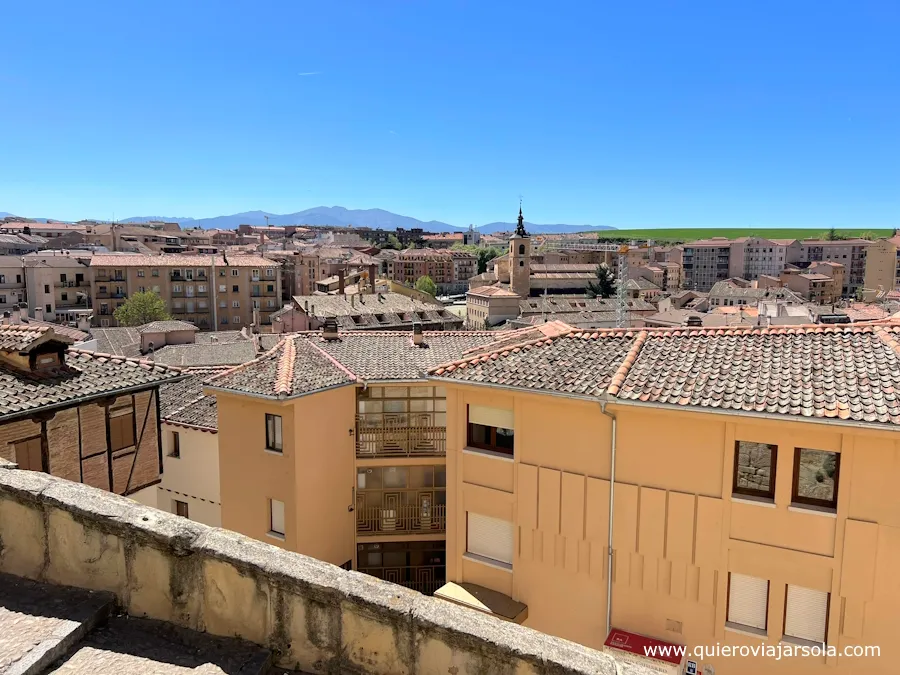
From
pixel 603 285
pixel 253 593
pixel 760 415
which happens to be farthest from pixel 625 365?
pixel 603 285

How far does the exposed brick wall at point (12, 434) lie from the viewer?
10453 mm

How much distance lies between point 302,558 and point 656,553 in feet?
26.9

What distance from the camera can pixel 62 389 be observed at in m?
11.5

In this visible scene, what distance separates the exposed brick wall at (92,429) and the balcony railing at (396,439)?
273 inches

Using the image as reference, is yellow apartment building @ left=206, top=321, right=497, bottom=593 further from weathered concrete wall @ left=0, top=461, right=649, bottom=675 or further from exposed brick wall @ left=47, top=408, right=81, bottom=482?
weathered concrete wall @ left=0, top=461, right=649, bottom=675

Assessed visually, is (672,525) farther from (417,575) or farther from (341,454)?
(417,575)

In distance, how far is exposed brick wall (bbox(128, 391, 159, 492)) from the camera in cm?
1337

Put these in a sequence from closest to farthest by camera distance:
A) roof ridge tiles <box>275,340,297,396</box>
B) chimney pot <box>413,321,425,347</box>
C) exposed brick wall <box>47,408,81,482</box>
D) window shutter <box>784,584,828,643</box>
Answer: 1. window shutter <box>784,584,828,643</box>
2. exposed brick wall <box>47,408,81,482</box>
3. roof ridge tiles <box>275,340,297,396</box>
4. chimney pot <box>413,321,425,347</box>

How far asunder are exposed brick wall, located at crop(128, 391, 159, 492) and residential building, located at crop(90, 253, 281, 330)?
61302 millimetres

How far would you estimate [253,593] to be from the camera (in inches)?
150

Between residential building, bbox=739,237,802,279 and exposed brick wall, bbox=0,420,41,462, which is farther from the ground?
residential building, bbox=739,237,802,279

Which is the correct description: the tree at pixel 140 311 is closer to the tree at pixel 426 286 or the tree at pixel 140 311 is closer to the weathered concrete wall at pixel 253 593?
the tree at pixel 426 286

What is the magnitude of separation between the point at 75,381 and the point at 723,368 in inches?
463

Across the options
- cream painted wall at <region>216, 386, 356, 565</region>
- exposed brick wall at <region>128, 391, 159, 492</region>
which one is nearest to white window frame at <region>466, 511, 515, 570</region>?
cream painted wall at <region>216, 386, 356, 565</region>
